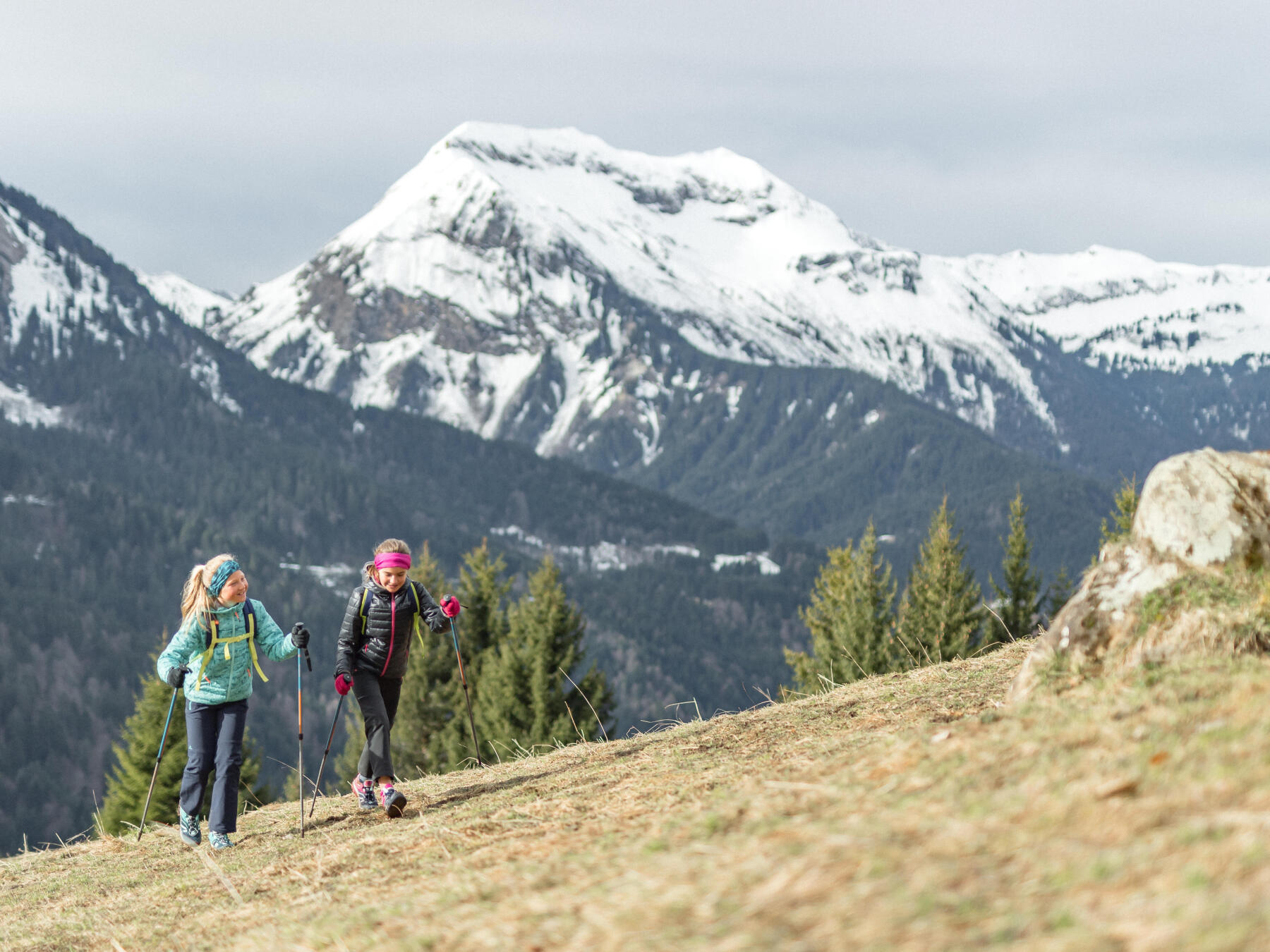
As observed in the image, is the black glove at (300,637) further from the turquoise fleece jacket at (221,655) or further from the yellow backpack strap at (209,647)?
the yellow backpack strap at (209,647)

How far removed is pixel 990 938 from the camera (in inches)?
143

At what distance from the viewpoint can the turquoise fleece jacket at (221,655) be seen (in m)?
10.8

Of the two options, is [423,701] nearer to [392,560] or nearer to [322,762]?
[322,762]

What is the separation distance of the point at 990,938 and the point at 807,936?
0.60 metres

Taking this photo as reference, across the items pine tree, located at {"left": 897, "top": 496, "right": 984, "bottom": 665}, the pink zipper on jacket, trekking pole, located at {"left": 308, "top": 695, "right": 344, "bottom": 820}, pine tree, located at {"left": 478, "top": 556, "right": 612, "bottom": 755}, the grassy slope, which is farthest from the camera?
pine tree, located at {"left": 478, "top": 556, "right": 612, "bottom": 755}

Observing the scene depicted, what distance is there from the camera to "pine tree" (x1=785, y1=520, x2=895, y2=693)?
127ft

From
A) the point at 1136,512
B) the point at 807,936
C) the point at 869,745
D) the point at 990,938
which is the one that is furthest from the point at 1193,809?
the point at 1136,512

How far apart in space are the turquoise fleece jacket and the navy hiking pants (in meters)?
0.14

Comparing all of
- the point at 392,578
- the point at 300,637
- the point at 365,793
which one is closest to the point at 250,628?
the point at 300,637

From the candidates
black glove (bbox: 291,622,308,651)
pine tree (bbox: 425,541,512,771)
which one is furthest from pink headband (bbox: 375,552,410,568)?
pine tree (bbox: 425,541,512,771)

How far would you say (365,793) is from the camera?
36.6 feet

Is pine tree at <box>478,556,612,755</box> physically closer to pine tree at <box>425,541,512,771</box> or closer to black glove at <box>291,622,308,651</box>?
pine tree at <box>425,541,512,771</box>

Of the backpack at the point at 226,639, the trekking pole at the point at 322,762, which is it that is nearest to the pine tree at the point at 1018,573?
the trekking pole at the point at 322,762

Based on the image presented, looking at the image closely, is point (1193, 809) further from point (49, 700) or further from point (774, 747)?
point (49, 700)
